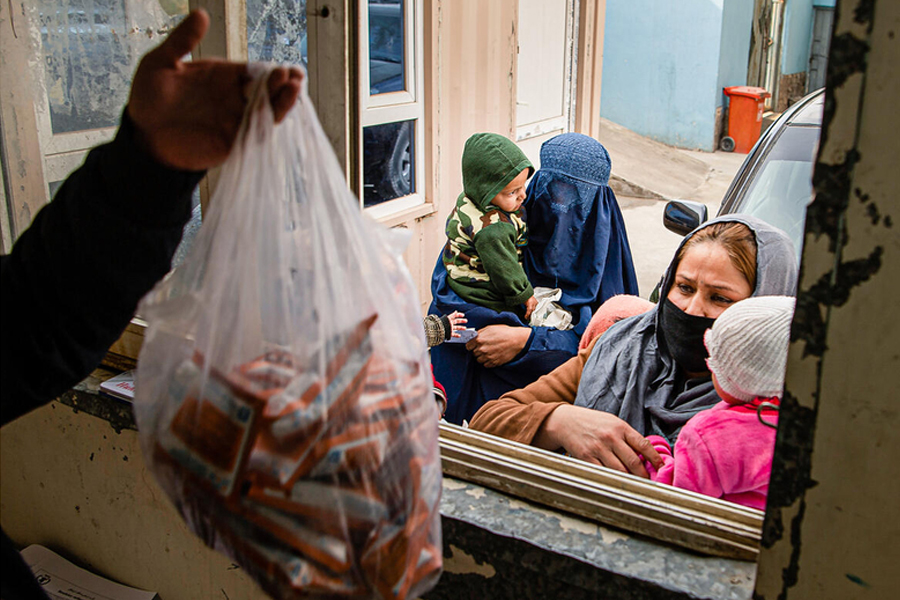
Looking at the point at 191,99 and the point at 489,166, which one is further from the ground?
the point at 191,99

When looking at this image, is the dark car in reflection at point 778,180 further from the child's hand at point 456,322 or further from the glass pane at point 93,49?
the glass pane at point 93,49

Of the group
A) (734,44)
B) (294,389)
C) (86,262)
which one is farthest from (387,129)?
(734,44)

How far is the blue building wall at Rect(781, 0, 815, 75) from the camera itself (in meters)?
15.7

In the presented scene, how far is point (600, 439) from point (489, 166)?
179cm

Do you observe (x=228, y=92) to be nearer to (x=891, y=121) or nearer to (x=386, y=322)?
(x=386, y=322)

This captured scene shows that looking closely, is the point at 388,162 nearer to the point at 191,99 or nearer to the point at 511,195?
the point at 511,195

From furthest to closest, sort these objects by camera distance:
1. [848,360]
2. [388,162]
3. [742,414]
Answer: [388,162] < [742,414] < [848,360]

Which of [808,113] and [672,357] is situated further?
[808,113]

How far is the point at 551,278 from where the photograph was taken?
11.7 ft

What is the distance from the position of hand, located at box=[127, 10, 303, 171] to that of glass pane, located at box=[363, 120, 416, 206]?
3310 millimetres

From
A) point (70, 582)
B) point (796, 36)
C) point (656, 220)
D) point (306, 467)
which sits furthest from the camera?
point (796, 36)

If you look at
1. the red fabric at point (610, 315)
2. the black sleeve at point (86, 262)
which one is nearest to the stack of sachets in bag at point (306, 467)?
the black sleeve at point (86, 262)

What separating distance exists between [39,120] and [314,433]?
217cm

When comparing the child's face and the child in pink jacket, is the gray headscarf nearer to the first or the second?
the child in pink jacket
